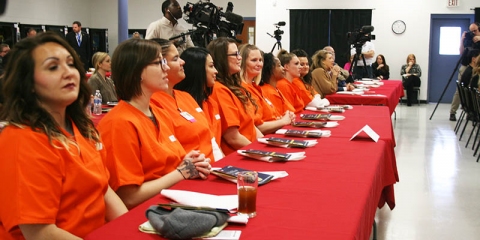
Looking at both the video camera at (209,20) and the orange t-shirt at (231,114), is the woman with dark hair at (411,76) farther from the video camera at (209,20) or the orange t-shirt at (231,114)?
the orange t-shirt at (231,114)

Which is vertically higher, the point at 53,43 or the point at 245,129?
the point at 53,43

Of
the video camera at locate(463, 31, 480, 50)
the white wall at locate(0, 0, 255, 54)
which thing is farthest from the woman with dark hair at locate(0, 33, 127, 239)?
the white wall at locate(0, 0, 255, 54)

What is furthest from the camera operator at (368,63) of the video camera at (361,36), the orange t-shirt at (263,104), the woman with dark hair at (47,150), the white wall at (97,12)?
the woman with dark hair at (47,150)

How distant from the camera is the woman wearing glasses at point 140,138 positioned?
207 centimetres

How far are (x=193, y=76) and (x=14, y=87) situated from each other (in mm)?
1532

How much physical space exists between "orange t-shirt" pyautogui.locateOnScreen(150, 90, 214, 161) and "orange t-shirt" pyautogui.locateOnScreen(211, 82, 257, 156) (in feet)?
1.50

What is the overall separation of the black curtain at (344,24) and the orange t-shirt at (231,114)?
9674 millimetres

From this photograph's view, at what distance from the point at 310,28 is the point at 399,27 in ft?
6.96

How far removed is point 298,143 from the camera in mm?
2875

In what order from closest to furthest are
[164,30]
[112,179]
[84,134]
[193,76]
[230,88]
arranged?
[84,134] → [112,179] → [193,76] → [230,88] → [164,30]


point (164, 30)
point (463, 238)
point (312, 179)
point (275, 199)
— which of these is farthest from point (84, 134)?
point (164, 30)

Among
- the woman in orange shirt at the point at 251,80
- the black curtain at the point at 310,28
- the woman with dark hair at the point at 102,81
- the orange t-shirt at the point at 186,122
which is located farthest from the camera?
the black curtain at the point at 310,28

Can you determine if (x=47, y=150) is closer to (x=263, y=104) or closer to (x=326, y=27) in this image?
(x=263, y=104)

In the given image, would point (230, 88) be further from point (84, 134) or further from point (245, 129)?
point (84, 134)
